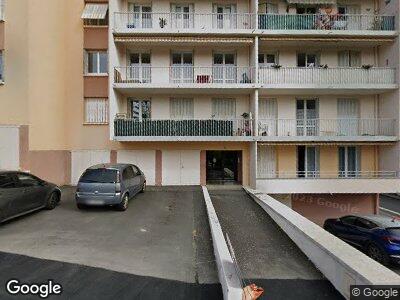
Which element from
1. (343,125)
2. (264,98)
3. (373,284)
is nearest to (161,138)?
(264,98)

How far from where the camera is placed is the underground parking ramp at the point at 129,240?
543 cm

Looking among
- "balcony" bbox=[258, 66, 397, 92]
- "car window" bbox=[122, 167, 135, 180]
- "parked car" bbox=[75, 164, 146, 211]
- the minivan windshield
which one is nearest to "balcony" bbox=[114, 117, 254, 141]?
"balcony" bbox=[258, 66, 397, 92]

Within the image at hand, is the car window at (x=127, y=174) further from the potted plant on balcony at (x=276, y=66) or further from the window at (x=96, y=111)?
the potted plant on balcony at (x=276, y=66)

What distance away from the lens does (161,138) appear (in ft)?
47.6

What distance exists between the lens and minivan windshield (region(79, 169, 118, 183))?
9.90 meters

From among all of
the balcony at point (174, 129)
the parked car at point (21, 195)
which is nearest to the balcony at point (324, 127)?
the balcony at point (174, 129)

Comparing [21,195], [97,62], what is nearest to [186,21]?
[97,62]

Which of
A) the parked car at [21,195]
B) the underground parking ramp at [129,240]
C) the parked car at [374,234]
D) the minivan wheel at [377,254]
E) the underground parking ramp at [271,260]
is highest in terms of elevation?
the parked car at [21,195]

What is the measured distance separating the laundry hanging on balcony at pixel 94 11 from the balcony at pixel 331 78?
28.5ft

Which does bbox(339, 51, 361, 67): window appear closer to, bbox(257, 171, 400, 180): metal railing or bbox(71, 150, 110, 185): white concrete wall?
bbox(257, 171, 400, 180): metal railing

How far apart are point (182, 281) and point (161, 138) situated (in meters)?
10.1

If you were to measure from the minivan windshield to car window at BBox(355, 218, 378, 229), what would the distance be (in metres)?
8.55

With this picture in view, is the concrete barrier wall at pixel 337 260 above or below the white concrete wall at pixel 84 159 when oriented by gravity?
below

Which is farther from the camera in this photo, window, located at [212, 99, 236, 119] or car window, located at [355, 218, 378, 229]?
window, located at [212, 99, 236, 119]
